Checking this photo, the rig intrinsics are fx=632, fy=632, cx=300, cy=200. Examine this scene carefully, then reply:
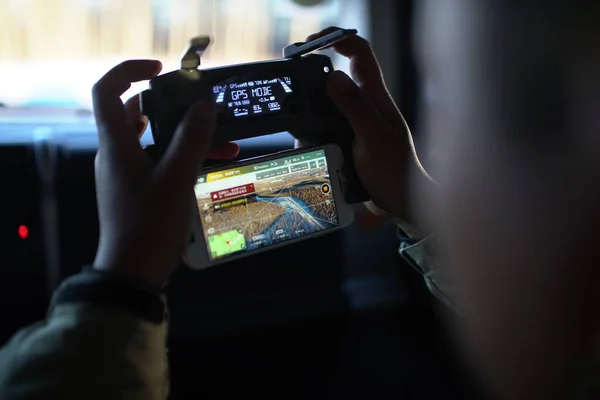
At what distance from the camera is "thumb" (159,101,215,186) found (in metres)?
0.63

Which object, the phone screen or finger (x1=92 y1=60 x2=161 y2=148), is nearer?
finger (x1=92 y1=60 x2=161 y2=148)

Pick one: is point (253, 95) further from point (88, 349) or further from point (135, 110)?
point (88, 349)

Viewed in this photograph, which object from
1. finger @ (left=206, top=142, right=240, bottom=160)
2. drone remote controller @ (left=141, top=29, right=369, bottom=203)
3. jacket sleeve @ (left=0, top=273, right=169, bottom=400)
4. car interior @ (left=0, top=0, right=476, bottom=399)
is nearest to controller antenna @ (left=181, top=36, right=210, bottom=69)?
drone remote controller @ (left=141, top=29, right=369, bottom=203)

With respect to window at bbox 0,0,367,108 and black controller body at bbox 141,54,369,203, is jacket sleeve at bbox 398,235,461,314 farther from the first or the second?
window at bbox 0,0,367,108

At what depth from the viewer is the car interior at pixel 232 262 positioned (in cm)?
133

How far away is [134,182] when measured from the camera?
63 centimetres

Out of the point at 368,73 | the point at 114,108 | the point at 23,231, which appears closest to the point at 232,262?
the point at 23,231

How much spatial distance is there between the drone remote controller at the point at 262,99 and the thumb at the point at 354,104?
0.02 metres

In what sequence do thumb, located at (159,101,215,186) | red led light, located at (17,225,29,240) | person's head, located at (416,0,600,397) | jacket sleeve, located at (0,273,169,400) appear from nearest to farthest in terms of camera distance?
person's head, located at (416,0,600,397)
jacket sleeve, located at (0,273,169,400)
thumb, located at (159,101,215,186)
red led light, located at (17,225,29,240)

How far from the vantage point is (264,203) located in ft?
2.84

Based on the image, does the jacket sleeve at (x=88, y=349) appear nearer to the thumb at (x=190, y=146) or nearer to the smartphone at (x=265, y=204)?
the thumb at (x=190, y=146)

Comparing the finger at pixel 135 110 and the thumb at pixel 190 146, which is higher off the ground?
the finger at pixel 135 110

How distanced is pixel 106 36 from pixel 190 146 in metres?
0.91

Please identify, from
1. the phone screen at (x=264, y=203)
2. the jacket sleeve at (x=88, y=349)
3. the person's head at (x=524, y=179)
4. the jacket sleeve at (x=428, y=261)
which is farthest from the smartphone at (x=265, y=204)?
the person's head at (x=524, y=179)
